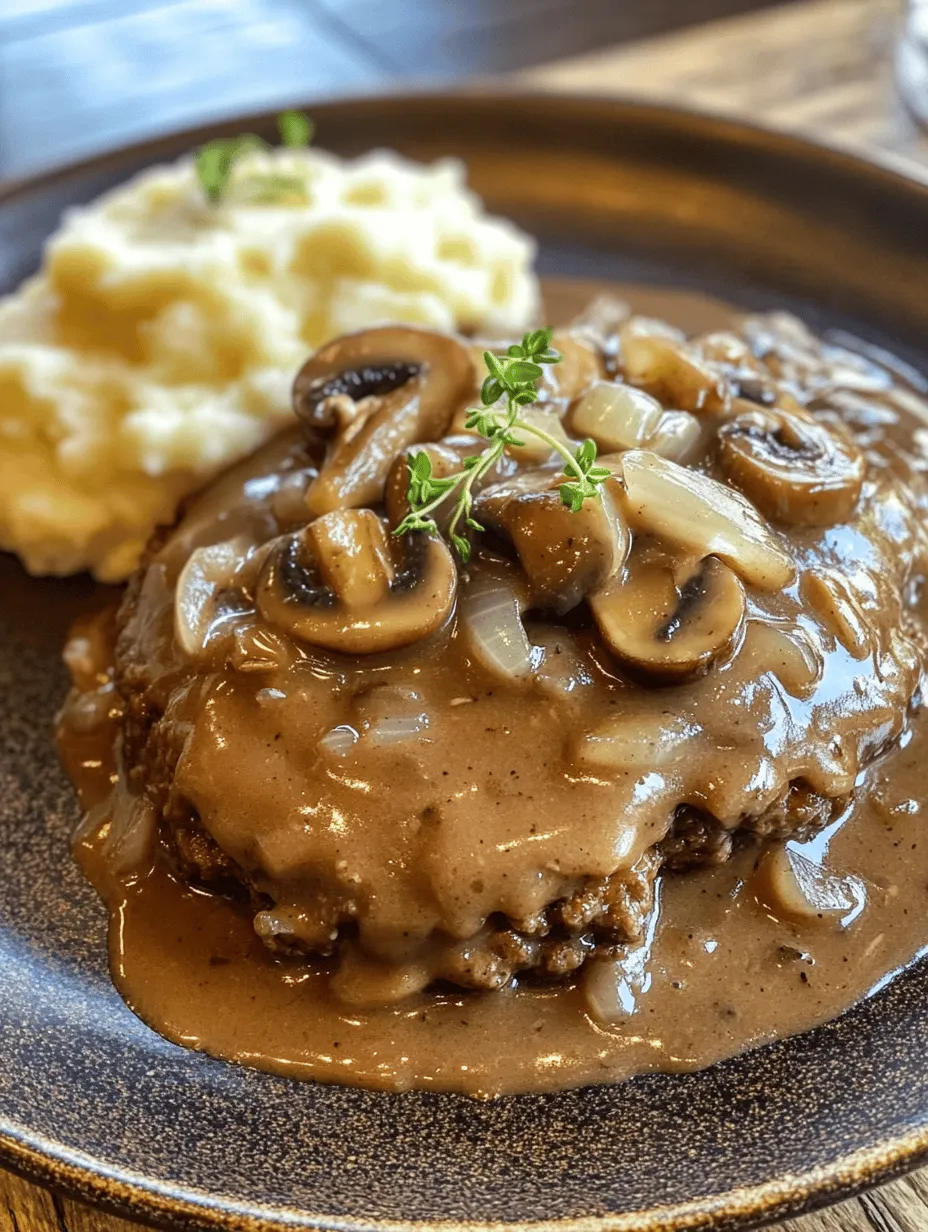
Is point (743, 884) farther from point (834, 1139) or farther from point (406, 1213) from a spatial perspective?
point (406, 1213)

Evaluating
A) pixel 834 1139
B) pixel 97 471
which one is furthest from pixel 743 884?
pixel 97 471

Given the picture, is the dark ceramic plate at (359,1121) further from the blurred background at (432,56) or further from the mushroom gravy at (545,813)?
the blurred background at (432,56)

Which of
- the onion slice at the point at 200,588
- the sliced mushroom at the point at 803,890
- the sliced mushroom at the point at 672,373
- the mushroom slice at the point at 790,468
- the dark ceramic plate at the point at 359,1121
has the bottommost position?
the dark ceramic plate at the point at 359,1121

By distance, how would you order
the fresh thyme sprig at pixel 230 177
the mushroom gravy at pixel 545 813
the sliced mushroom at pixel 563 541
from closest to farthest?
→ 1. the mushroom gravy at pixel 545 813
2. the sliced mushroom at pixel 563 541
3. the fresh thyme sprig at pixel 230 177

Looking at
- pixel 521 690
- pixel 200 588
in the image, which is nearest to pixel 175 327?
pixel 200 588

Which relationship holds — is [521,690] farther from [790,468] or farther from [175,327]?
[175,327]

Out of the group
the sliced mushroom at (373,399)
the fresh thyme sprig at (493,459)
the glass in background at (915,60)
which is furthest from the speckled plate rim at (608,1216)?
the glass in background at (915,60)
